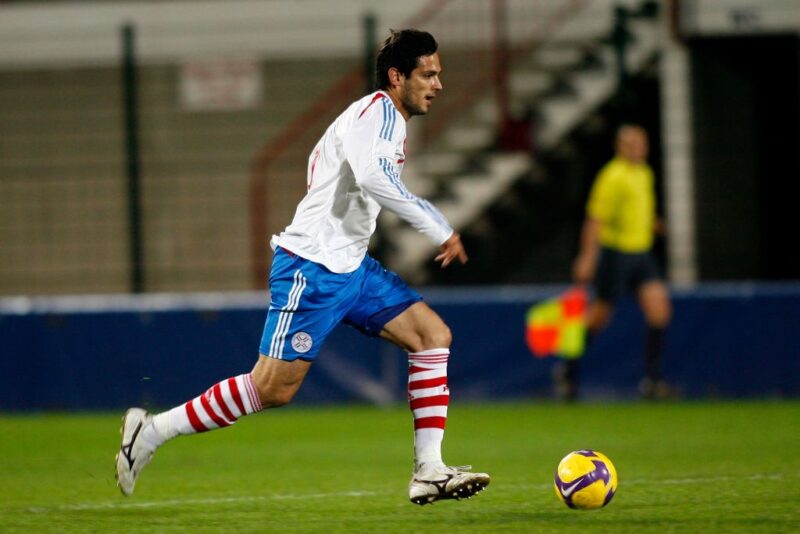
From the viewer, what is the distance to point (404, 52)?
6016 millimetres

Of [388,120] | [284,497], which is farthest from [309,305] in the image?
[284,497]

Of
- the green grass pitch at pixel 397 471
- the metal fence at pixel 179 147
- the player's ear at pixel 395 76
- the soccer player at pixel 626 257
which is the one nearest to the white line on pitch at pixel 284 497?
the green grass pitch at pixel 397 471

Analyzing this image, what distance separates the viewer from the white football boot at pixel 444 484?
5.70 m

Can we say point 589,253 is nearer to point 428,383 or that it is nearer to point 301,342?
point 428,383

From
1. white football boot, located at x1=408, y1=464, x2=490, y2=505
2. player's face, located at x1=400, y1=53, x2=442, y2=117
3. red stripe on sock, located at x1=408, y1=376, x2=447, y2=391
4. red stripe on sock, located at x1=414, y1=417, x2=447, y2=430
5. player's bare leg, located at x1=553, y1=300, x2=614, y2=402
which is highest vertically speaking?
player's face, located at x1=400, y1=53, x2=442, y2=117

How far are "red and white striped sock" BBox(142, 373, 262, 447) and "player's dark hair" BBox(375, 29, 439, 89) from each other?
1.37m

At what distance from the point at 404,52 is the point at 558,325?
608cm

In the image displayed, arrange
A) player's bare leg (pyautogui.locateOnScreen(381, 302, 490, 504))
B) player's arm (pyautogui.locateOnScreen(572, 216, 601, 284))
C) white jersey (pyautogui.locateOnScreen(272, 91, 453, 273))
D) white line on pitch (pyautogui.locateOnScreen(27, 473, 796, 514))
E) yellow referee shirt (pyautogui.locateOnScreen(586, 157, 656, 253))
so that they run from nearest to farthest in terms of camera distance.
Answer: white jersey (pyautogui.locateOnScreen(272, 91, 453, 273))
player's bare leg (pyautogui.locateOnScreen(381, 302, 490, 504))
white line on pitch (pyautogui.locateOnScreen(27, 473, 796, 514))
player's arm (pyautogui.locateOnScreen(572, 216, 601, 284))
yellow referee shirt (pyautogui.locateOnScreen(586, 157, 656, 253))

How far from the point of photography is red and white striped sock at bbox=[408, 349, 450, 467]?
6.00 meters

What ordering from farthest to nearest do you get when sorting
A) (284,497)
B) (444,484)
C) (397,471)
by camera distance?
(397,471) < (284,497) < (444,484)

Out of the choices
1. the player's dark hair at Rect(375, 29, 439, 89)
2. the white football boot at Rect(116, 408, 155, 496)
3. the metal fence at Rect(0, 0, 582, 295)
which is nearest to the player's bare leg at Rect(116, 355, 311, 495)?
the white football boot at Rect(116, 408, 155, 496)

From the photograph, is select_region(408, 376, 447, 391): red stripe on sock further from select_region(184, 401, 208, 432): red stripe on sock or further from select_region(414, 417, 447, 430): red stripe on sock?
select_region(184, 401, 208, 432): red stripe on sock

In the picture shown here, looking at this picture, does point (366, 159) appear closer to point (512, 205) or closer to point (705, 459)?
point (705, 459)

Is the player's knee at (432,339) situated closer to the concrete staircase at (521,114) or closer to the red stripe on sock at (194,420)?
the red stripe on sock at (194,420)
